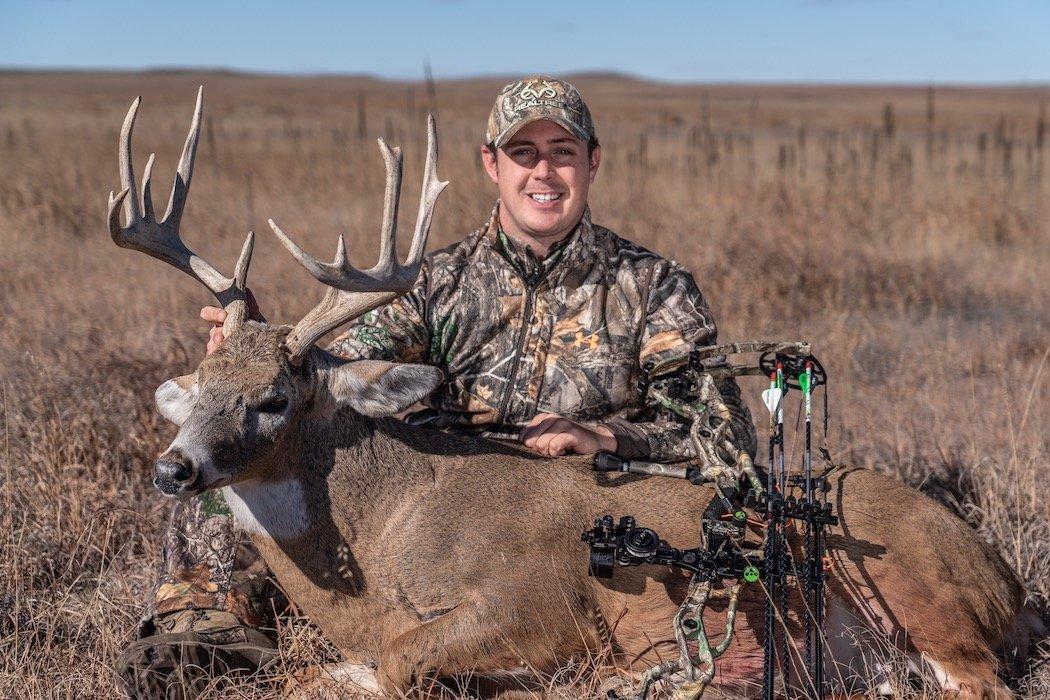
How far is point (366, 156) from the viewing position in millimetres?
13914

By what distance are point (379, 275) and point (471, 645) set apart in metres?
1.22

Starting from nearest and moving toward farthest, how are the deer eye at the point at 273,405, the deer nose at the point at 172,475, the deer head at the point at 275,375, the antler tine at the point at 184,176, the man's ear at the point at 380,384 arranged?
the deer nose at the point at 172,475
the deer head at the point at 275,375
the deer eye at the point at 273,405
the man's ear at the point at 380,384
the antler tine at the point at 184,176

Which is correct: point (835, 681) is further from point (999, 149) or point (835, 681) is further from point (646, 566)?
point (999, 149)

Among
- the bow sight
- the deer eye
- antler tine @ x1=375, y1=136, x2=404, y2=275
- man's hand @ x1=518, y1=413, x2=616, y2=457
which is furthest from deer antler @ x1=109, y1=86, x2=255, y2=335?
the bow sight

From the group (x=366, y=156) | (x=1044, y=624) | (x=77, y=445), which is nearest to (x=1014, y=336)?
(x=1044, y=624)

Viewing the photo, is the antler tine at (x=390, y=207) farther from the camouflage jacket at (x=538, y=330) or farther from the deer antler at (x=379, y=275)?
the camouflage jacket at (x=538, y=330)

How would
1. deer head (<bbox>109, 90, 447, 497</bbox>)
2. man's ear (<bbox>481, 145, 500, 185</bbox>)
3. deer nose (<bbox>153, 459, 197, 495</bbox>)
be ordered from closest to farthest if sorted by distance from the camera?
deer nose (<bbox>153, 459, 197, 495</bbox>) → deer head (<bbox>109, 90, 447, 497</bbox>) → man's ear (<bbox>481, 145, 500, 185</bbox>)

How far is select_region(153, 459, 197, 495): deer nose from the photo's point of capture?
2.95 meters

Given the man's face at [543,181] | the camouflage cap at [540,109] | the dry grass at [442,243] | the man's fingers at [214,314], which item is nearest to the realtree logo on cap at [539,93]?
the camouflage cap at [540,109]

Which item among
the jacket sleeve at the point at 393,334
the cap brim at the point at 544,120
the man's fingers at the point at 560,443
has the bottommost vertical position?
the man's fingers at the point at 560,443

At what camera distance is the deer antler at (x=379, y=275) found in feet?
11.1

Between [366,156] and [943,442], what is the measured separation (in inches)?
395

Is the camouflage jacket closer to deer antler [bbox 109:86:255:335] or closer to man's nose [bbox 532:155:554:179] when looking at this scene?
man's nose [bbox 532:155:554:179]

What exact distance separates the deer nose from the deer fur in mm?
256
